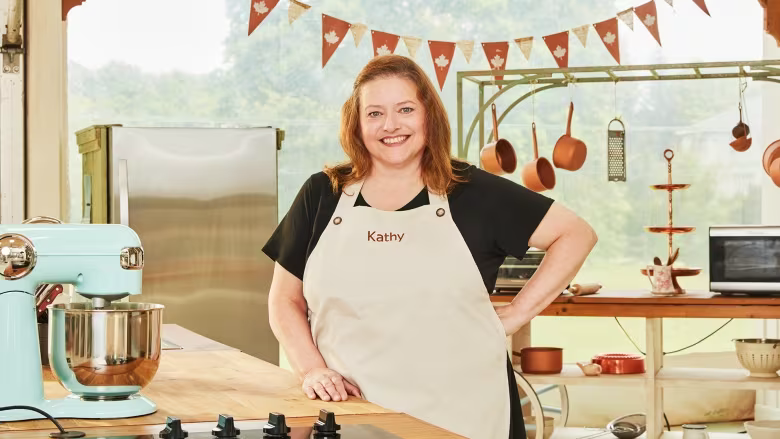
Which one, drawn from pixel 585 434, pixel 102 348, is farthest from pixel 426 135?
pixel 585 434

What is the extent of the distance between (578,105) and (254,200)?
2349mm

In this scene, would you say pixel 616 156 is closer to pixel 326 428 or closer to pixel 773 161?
pixel 773 161

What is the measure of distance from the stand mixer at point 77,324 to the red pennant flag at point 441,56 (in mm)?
3494

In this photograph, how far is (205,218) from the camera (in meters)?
4.09

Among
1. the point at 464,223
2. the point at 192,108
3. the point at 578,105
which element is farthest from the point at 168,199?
the point at 578,105

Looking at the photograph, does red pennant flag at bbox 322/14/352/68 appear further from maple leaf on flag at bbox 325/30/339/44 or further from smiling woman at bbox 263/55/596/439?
smiling woman at bbox 263/55/596/439

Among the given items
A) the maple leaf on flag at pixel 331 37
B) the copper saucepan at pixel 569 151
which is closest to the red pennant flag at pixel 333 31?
the maple leaf on flag at pixel 331 37

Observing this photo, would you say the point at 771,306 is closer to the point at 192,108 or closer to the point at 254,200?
the point at 254,200

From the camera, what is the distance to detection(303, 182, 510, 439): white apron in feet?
6.21

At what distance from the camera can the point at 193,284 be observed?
406cm

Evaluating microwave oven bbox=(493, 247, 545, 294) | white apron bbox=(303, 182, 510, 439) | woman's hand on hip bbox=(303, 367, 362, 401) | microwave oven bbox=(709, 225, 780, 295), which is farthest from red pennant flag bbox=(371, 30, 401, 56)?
woman's hand on hip bbox=(303, 367, 362, 401)

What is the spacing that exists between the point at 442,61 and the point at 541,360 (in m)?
1.54

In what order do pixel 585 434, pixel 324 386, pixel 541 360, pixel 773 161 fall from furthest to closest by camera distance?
pixel 773 161
pixel 585 434
pixel 541 360
pixel 324 386

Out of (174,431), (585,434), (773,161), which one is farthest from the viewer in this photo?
(773,161)
